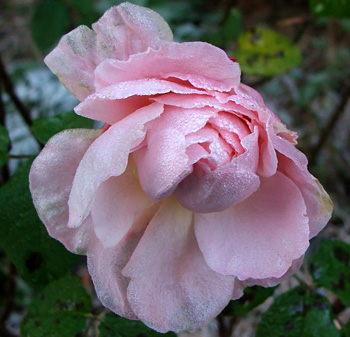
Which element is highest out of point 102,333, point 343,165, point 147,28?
point 147,28

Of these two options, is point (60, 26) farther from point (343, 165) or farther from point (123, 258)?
point (123, 258)

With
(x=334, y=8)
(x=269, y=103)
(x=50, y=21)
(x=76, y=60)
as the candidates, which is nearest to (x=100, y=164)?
(x=76, y=60)

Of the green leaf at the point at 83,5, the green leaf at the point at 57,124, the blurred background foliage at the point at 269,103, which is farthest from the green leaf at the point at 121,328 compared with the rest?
the green leaf at the point at 83,5

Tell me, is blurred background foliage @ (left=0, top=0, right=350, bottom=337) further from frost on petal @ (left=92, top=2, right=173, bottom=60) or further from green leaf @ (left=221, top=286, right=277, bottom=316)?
frost on petal @ (left=92, top=2, right=173, bottom=60)

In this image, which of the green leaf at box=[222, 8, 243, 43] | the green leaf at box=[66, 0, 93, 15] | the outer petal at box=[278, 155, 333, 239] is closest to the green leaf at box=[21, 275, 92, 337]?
A: the outer petal at box=[278, 155, 333, 239]

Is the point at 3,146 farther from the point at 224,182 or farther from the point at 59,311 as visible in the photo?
the point at 224,182

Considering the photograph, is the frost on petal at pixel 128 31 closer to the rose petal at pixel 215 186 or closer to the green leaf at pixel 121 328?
the rose petal at pixel 215 186

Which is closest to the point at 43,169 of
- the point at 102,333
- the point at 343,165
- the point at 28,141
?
the point at 102,333
